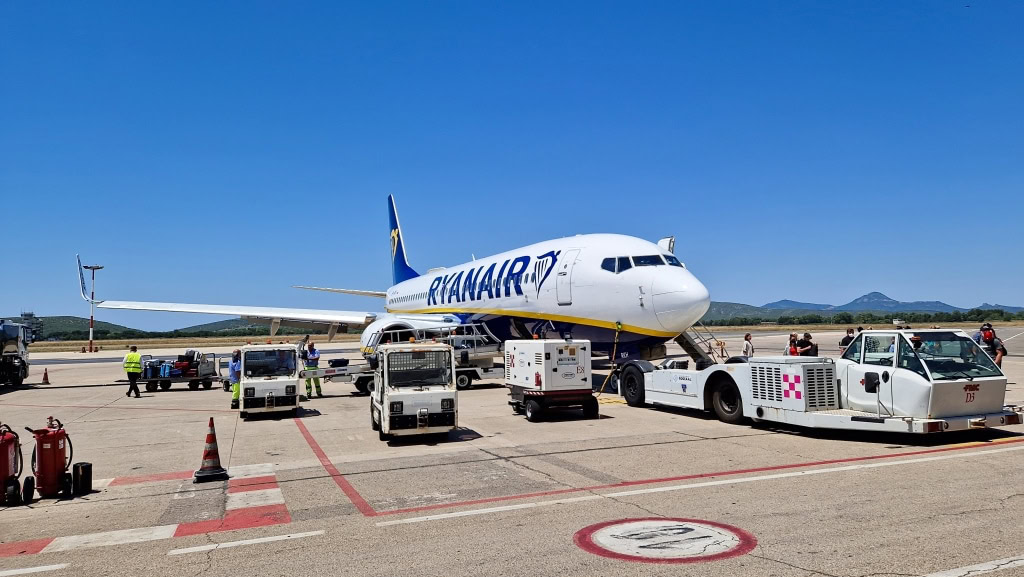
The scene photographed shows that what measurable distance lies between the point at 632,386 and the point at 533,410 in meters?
3.87

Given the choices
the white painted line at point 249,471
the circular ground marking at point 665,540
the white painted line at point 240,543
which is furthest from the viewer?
the white painted line at point 249,471

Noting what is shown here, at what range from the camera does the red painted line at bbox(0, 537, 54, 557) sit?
7177 millimetres

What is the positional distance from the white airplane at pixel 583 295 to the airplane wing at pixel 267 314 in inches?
348

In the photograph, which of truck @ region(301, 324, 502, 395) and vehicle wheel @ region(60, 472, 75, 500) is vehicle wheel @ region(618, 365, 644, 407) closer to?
truck @ region(301, 324, 502, 395)

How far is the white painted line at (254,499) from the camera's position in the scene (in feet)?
29.7

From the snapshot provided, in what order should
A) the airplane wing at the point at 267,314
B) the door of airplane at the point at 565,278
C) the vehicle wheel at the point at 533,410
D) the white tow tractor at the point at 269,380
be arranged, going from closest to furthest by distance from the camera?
the vehicle wheel at the point at 533,410 → the white tow tractor at the point at 269,380 → the door of airplane at the point at 565,278 → the airplane wing at the point at 267,314

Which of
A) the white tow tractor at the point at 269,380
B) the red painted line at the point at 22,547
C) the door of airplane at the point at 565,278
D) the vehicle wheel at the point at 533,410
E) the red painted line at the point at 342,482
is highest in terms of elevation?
the door of airplane at the point at 565,278

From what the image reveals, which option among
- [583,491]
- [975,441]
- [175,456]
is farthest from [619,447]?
[175,456]

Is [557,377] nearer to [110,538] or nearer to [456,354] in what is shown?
[456,354]

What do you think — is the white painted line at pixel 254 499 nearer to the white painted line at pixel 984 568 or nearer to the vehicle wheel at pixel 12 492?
the vehicle wheel at pixel 12 492

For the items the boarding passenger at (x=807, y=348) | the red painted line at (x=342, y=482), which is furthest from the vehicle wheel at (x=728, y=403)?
the red painted line at (x=342, y=482)

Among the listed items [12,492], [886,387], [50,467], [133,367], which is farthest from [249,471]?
[133,367]

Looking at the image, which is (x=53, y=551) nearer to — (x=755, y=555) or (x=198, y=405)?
(x=755, y=555)

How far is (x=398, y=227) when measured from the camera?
46.9 m
